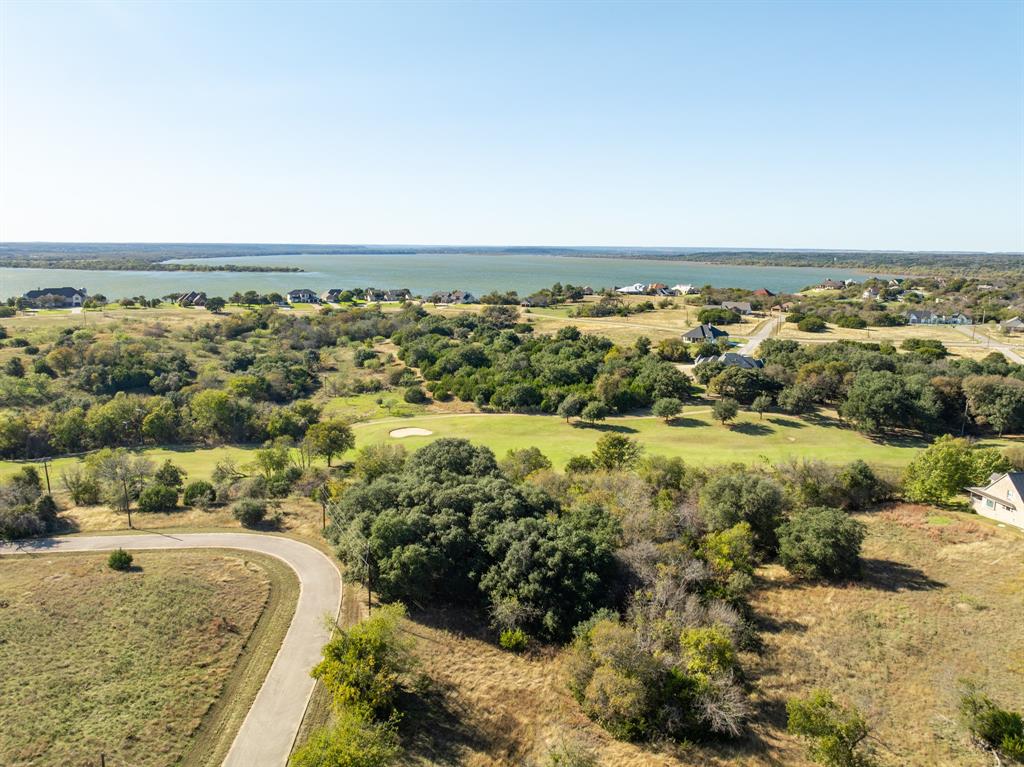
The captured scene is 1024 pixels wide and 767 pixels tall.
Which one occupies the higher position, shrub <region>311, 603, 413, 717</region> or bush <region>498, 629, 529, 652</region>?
shrub <region>311, 603, 413, 717</region>

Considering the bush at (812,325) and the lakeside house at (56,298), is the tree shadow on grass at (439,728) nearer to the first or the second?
the bush at (812,325)

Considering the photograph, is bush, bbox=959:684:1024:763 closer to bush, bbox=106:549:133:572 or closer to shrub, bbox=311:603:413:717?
shrub, bbox=311:603:413:717

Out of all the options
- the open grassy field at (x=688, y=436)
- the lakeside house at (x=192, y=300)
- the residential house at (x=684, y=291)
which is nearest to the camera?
the open grassy field at (x=688, y=436)

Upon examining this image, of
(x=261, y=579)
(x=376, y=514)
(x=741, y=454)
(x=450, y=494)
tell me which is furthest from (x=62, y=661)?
(x=741, y=454)

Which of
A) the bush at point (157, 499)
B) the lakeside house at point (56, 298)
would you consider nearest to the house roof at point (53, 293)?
the lakeside house at point (56, 298)

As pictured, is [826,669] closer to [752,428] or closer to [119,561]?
[752,428]

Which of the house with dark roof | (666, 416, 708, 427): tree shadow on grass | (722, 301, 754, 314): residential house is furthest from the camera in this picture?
(722, 301, 754, 314): residential house

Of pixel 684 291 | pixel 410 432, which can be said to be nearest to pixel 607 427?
pixel 410 432

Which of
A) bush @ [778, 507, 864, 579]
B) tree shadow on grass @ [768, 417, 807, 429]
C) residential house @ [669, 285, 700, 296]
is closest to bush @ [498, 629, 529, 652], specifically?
bush @ [778, 507, 864, 579]
